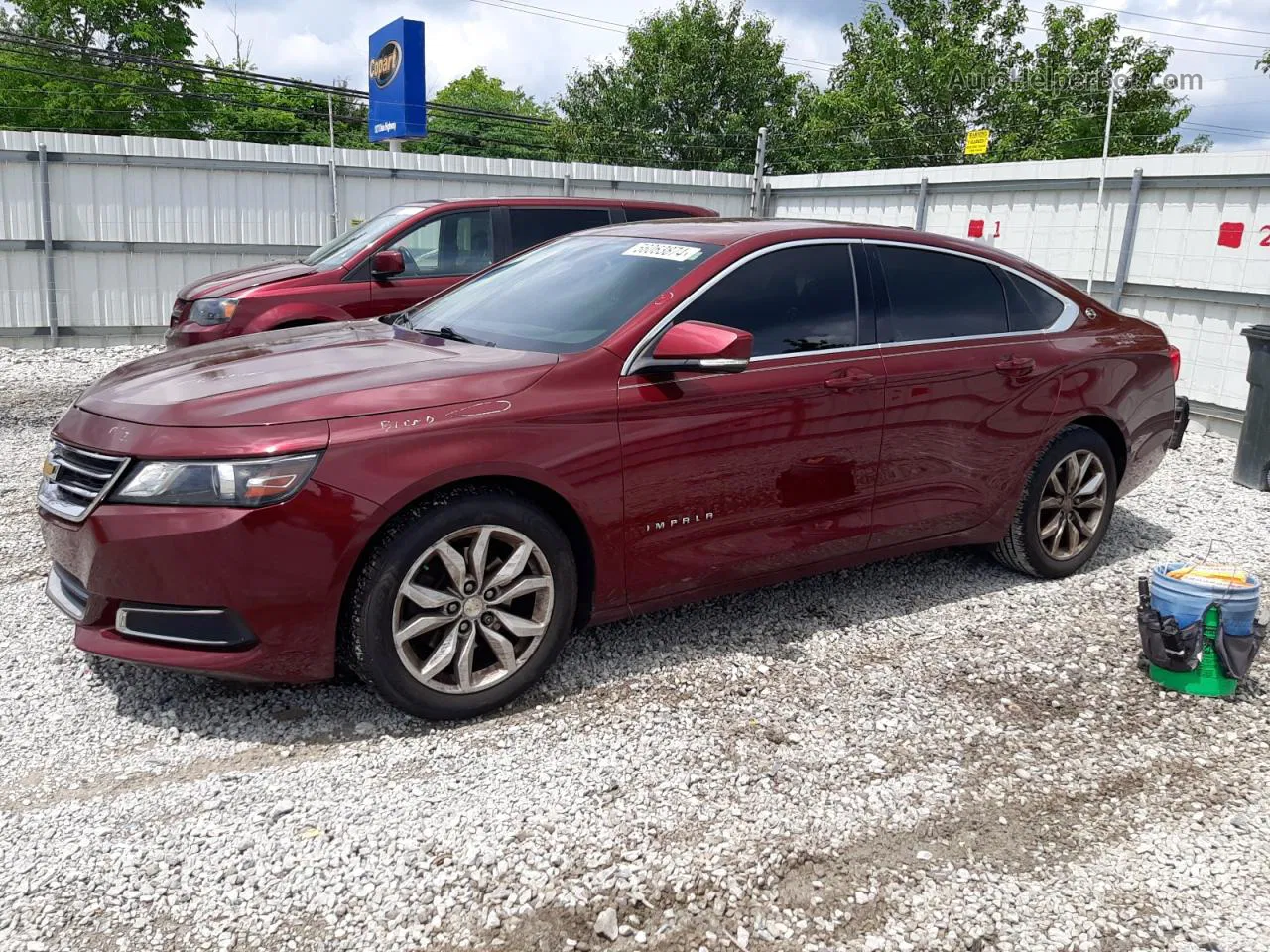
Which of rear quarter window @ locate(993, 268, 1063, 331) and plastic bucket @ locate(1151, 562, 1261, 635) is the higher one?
rear quarter window @ locate(993, 268, 1063, 331)

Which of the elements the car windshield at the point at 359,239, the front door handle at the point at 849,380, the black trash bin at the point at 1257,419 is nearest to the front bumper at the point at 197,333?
the car windshield at the point at 359,239

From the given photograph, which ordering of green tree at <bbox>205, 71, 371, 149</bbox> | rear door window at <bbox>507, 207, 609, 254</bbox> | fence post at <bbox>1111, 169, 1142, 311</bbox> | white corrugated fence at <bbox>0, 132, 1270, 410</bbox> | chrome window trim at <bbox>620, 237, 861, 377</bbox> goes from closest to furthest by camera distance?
chrome window trim at <bbox>620, 237, 861, 377</bbox>, rear door window at <bbox>507, 207, 609, 254</bbox>, white corrugated fence at <bbox>0, 132, 1270, 410</bbox>, fence post at <bbox>1111, 169, 1142, 311</bbox>, green tree at <bbox>205, 71, 371, 149</bbox>

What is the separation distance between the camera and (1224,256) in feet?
30.5

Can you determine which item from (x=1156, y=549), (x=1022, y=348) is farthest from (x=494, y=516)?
(x=1156, y=549)

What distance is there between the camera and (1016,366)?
190 inches

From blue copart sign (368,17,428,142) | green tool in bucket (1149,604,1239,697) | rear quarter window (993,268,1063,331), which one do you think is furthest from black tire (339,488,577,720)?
blue copart sign (368,17,428,142)

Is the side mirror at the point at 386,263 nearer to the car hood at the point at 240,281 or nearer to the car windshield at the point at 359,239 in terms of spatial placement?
the car windshield at the point at 359,239


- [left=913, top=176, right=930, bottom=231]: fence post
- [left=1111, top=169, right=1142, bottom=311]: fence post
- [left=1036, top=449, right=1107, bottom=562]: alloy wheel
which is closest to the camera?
[left=1036, top=449, right=1107, bottom=562]: alloy wheel

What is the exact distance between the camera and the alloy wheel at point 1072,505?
517 cm

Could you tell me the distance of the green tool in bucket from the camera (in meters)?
4.02

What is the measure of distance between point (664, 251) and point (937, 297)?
132 centimetres

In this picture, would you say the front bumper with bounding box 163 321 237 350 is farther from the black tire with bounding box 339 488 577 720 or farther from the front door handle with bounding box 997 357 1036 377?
the front door handle with bounding box 997 357 1036 377

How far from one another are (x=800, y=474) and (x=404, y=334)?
1.72 meters

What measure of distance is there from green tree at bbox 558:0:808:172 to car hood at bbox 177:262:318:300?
33.1 m
